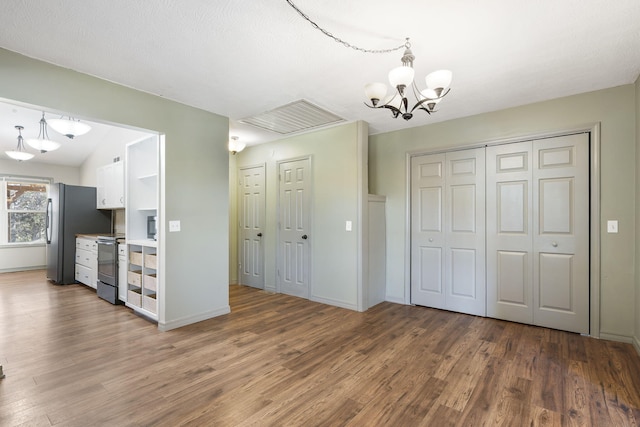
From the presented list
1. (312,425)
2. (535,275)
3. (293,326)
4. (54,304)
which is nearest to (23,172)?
(54,304)

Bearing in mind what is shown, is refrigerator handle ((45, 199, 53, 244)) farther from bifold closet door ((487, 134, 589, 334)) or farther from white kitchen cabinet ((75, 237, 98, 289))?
bifold closet door ((487, 134, 589, 334))

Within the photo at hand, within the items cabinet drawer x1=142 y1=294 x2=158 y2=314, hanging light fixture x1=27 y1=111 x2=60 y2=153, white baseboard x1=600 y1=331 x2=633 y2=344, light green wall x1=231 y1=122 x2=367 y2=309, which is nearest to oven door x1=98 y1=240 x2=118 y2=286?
cabinet drawer x1=142 y1=294 x2=158 y2=314

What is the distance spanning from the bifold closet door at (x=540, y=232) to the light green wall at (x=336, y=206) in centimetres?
162

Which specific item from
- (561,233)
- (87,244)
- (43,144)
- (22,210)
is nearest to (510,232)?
(561,233)

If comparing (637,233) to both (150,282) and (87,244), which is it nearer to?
(150,282)

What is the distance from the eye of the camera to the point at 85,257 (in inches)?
209

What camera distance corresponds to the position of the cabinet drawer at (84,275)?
16.9 feet

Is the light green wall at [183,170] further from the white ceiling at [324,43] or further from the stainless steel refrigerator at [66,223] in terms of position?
the stainless steel refrigerator at [66,223]

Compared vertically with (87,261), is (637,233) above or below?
above

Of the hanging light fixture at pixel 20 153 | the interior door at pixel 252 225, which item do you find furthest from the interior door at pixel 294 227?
the hanging light fixture at pixel 20 153

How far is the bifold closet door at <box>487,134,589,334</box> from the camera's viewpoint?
321 centimetres

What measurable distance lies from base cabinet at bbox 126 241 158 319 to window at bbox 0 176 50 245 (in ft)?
16.3

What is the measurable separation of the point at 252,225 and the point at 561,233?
4364 mm

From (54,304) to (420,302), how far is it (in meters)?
5.12
